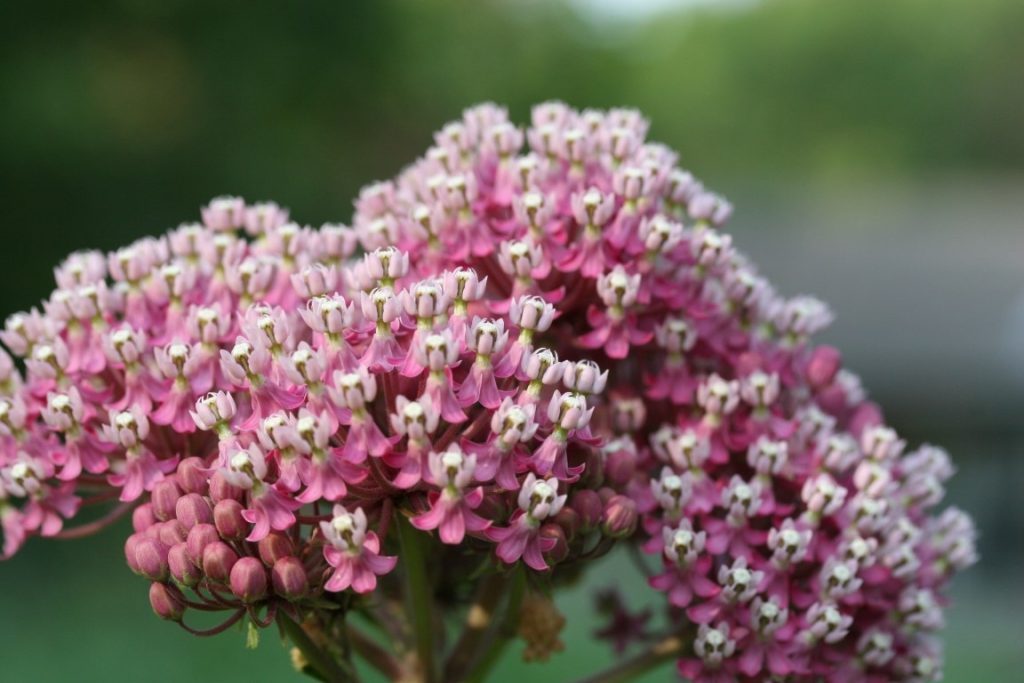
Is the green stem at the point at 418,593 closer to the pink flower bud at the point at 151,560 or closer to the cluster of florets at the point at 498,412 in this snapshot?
the cluster of florets at the point at 498,412

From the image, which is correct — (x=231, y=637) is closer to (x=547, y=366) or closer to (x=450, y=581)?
(x=450, y=581)

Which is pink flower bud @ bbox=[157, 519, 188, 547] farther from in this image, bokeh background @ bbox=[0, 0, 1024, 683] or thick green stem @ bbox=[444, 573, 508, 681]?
bokeh background @ bbox=[0, 0, 1024, 683]

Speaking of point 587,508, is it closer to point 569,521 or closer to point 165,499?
point 569,521

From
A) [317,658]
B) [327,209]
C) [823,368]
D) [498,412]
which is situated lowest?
[317,658]

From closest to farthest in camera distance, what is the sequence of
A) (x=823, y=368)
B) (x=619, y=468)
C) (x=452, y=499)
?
1. (x=452, y=499)
2. (x=619, y=468)
3. (x=823, y=368)

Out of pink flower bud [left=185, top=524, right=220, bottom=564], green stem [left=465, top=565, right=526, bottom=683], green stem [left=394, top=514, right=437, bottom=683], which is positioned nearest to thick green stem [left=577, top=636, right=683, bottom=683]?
green stem [left=465, top=565, right=526, bottom=683]

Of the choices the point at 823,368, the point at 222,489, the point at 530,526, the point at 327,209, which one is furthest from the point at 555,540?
the point at 327,209
